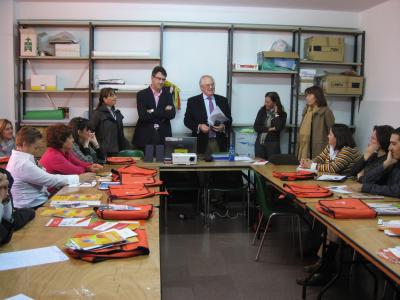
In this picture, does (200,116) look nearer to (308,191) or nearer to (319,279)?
(308,191)

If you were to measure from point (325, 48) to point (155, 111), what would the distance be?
8.92 ft

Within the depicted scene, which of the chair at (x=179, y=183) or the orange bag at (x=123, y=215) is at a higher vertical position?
the orange bag at (x=123, y=215)

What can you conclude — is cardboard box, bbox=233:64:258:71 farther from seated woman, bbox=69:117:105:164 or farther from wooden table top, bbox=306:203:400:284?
wooden table top, bbox=306:203:400:284

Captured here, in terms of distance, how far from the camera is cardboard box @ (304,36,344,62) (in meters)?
6.38

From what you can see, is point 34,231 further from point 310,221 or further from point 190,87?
point 190,87

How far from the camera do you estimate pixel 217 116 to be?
5750 mm

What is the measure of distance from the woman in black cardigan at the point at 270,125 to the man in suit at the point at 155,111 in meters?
1.30

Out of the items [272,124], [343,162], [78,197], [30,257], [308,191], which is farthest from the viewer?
[272,124]

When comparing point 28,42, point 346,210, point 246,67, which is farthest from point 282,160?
point 28,42

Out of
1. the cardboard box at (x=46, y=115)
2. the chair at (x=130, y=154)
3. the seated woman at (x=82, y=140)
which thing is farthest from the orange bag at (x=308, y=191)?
the cardboard box at (x=46, y=115)

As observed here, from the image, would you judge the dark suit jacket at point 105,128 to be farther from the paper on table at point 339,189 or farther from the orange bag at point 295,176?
the paper on table at point 339,189

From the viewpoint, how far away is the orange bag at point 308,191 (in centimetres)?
320

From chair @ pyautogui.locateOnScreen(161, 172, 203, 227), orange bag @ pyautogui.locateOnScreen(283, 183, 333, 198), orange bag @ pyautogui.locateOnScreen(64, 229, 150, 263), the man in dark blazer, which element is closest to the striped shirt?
orange bag @ pyautogui.locateOnScreen(283, 183, 333, 198)

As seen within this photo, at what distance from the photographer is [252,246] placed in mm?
4301
